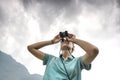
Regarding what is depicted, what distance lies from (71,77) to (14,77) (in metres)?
153

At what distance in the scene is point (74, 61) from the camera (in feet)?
15.3

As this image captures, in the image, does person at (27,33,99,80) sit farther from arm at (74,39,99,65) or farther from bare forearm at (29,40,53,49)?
bare forearm at (29,40,53,49)

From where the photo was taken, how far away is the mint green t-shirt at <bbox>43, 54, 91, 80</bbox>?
14.5 ft

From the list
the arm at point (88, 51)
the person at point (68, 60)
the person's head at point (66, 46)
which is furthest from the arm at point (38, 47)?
the arm at point (88, 51)

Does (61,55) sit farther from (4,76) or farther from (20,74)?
(20,74)

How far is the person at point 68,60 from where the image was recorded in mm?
4445

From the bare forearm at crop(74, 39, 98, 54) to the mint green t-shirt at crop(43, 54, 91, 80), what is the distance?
8.7 inches

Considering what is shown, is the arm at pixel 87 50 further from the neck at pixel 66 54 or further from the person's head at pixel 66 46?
the neck at pixel 66 54

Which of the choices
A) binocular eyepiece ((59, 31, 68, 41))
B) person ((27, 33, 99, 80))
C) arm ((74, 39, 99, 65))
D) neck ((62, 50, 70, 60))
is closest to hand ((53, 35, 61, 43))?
person ((27, 33, 99, 80))

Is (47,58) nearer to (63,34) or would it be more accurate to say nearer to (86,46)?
(63,34)

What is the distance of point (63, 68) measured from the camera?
14.8 feet

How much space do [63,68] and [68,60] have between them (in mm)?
316

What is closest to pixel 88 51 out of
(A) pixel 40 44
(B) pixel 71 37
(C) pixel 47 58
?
(B) pixel 71 37

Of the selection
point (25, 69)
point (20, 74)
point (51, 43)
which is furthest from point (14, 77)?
point (51, 43)
